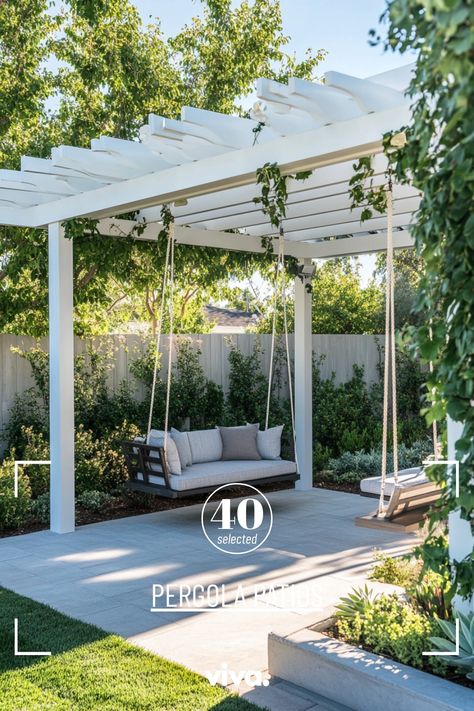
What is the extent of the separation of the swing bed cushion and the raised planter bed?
3.21 meters

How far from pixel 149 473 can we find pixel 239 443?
4.68 feet

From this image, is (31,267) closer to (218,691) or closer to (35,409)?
(35,409)

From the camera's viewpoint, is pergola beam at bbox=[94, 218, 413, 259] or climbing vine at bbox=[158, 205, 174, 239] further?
pergola beam at bbox=[94, 218, 413, 259]

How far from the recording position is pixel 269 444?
829 centimetres

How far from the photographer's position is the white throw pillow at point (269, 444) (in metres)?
8.27

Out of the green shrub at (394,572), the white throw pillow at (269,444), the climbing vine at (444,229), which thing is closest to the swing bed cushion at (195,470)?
the white throw pillow at (269,444)

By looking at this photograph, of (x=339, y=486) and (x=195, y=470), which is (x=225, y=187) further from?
(x=339, y=486)

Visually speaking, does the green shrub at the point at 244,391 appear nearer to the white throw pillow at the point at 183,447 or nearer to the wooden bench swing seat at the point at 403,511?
the white throw pillow at the point at 183,447

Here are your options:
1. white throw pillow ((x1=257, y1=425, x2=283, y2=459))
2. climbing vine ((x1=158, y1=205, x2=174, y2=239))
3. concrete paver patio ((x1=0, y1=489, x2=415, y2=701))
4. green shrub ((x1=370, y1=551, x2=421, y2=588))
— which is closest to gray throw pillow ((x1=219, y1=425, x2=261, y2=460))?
white throw pillow ((x1=257, y1=425, x2=283, y2=459))

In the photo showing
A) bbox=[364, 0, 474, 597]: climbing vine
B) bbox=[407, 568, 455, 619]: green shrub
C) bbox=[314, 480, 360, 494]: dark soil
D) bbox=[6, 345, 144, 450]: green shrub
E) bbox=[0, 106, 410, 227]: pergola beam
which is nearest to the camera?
bbox=[364, 0, 474, 597]: climbing vine

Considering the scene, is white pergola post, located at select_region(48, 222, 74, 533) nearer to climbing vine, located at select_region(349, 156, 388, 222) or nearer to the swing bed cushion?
the swing bed cushion

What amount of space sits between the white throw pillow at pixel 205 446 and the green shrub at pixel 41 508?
5.07 ft

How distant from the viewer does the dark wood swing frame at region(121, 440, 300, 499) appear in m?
6.96

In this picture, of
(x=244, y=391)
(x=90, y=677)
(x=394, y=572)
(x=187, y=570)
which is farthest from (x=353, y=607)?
(x=244, y=391)
